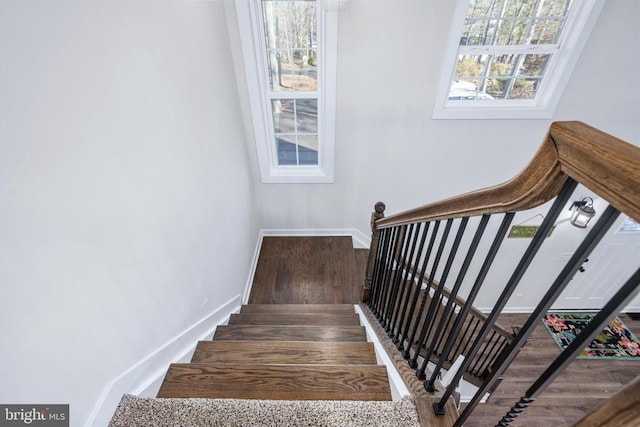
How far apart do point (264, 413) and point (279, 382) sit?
0.26 meters

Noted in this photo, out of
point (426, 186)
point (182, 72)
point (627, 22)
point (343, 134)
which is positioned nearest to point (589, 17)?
point (627, 22)

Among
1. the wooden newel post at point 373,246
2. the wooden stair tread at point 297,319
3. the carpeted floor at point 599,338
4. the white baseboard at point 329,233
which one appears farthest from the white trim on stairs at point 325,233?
the carpeted floor at point 599,338

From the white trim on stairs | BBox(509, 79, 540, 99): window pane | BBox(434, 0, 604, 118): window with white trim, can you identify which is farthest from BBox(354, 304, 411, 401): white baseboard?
BBox(509, 79, 540, 99): window pane

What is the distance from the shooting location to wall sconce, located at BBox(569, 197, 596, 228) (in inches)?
119

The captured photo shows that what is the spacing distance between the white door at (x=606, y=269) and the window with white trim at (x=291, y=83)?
3.63m

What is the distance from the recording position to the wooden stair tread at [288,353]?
4.97ft

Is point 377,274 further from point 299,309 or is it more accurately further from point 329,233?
point 329,233

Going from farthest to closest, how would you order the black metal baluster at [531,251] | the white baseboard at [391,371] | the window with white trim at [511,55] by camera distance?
1. the window with white trim at [511,55]
2. the white baseboard at [391,371]
3. the black metal baluster at [531,251]

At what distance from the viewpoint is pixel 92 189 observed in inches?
34.2

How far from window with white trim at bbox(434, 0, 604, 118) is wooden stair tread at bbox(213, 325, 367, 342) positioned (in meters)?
2.16

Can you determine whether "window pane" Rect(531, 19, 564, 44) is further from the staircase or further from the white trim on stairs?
the staircase

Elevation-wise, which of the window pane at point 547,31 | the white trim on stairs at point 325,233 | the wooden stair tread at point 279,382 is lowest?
the white trim on stairs at point 325,233

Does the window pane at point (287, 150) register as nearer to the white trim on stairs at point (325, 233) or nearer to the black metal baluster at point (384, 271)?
the white trim on stairs at point (325, 233)

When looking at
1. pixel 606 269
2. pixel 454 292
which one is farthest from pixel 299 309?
pixel 606 269
